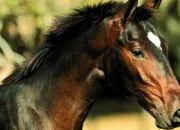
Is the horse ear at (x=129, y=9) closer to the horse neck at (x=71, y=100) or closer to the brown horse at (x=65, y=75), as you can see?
the brown horse at (x=65, y=75)

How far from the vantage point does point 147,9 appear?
4.46 metres

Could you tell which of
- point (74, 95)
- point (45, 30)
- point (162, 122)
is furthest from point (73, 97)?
point (45, 30)

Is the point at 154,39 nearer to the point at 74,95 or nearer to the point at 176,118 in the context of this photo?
the point at 176,118

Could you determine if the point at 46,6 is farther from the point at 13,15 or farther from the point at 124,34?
the point at 124,34

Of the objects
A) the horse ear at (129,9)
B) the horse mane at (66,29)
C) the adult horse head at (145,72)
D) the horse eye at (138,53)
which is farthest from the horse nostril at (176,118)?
the horse mane at (66,29)

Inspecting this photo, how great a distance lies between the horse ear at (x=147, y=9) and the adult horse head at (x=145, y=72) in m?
0.04

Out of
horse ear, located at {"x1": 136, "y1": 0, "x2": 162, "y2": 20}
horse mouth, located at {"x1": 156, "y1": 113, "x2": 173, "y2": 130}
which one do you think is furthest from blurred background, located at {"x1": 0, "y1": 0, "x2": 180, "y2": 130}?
horse mouth, located at {"x1": 156, "y1": 113, "x2": 173, "y2": 130}

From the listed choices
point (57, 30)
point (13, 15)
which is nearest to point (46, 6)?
point (13, 15)

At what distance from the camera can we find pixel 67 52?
14.5ft

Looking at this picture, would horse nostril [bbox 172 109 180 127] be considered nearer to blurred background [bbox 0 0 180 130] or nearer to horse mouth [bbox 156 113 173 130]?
horse mouth [bbox 156 113 173 130]

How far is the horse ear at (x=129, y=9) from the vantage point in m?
4.20

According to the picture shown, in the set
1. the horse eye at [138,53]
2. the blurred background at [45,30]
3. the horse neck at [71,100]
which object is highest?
the horse eye at [138,53]

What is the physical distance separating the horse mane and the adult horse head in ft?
0.82

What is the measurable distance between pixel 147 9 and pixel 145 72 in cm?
52
